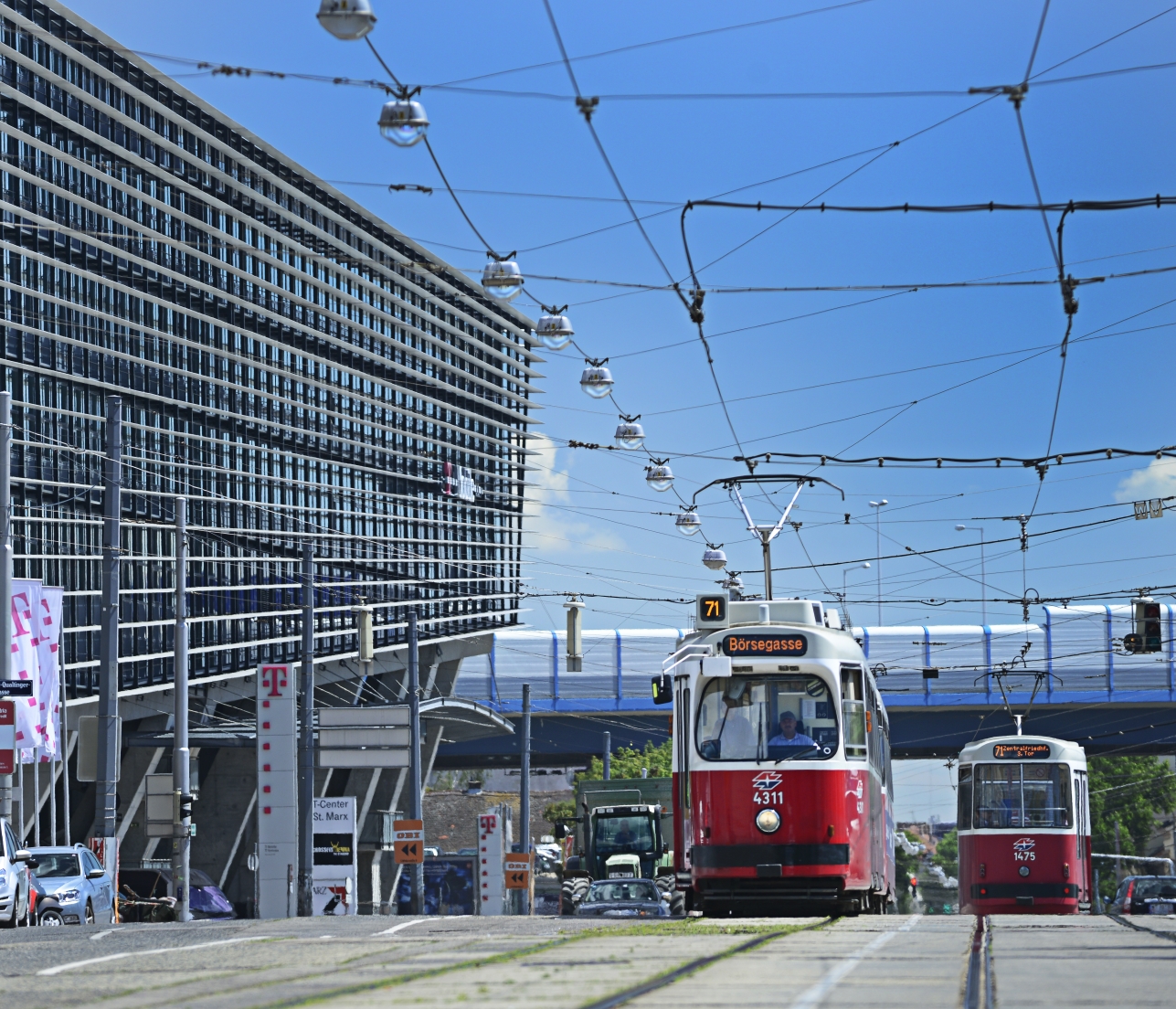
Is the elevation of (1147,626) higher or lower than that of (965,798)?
higher

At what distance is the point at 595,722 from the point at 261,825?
162 feet

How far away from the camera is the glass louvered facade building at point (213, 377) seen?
5128cm

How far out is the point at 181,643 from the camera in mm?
37062

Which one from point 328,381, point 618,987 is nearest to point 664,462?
point 618,987

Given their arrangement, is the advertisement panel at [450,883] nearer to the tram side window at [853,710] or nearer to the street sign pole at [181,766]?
the street sign pole at [181,766]

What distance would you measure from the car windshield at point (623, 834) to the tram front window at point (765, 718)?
28451mm

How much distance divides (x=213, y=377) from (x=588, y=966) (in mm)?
53400

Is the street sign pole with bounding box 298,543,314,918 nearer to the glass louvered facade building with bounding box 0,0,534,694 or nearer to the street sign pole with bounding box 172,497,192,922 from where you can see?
the street sign pole with bounding box 172,497,192,922

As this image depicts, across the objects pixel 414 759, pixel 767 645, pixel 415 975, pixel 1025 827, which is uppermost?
pixel 767 645

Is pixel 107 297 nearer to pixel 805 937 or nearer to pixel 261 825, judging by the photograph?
pixel 261 825

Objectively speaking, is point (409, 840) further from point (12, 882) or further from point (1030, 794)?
point (12, 882)

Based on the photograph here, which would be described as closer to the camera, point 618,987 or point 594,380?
point 618,987

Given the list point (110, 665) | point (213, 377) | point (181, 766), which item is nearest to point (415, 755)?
point (181, 766)

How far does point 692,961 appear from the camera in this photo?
9.92 m
